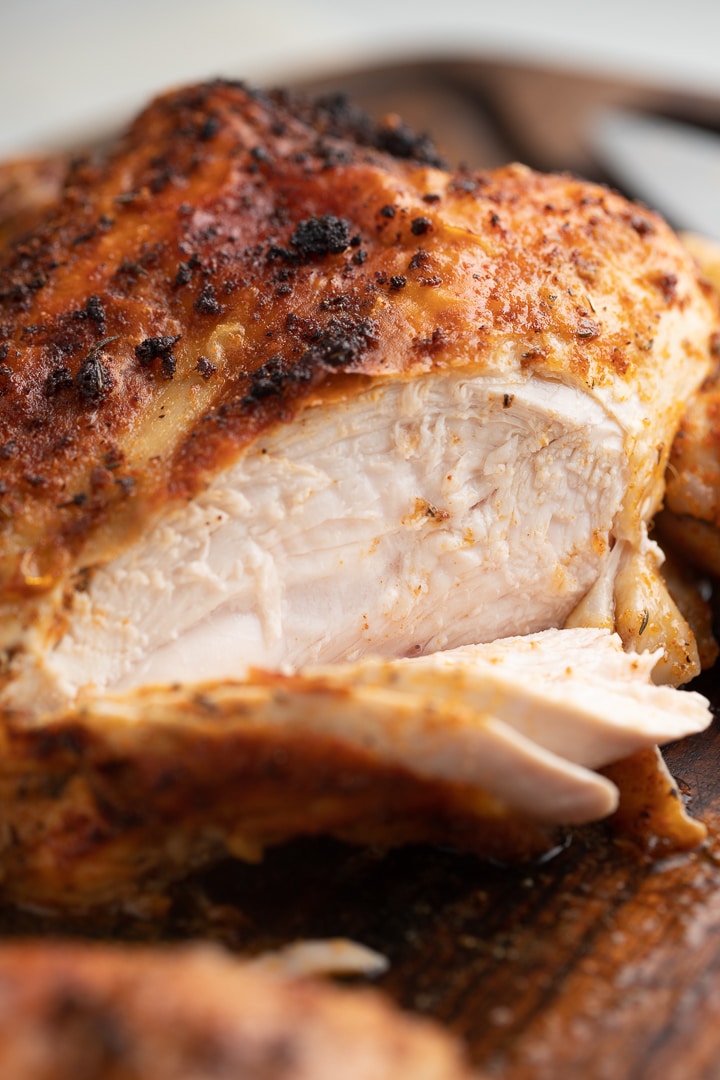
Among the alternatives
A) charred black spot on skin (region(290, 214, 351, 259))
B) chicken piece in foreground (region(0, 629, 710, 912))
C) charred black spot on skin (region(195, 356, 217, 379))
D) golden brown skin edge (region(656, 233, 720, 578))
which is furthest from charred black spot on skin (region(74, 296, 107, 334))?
golden brown skin edge (region(656, 233, 720, 578))

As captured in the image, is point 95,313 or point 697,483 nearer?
point 95,313

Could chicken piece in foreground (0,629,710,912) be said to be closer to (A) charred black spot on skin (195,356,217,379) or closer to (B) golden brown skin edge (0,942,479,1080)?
(B) golden brown skin edge (0,942,479,1080)

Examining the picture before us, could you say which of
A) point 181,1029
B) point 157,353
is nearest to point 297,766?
point 181,1029

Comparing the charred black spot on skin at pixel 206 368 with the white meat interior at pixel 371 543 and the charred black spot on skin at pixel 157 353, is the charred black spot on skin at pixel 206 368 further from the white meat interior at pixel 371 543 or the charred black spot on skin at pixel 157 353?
the white meat interior at pixel 371 543

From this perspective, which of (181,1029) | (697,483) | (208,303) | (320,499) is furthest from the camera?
(697,483)

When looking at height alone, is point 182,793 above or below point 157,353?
below

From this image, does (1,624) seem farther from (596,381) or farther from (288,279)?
(596,381)

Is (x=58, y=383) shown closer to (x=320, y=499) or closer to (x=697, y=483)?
(x=320, y=499)
